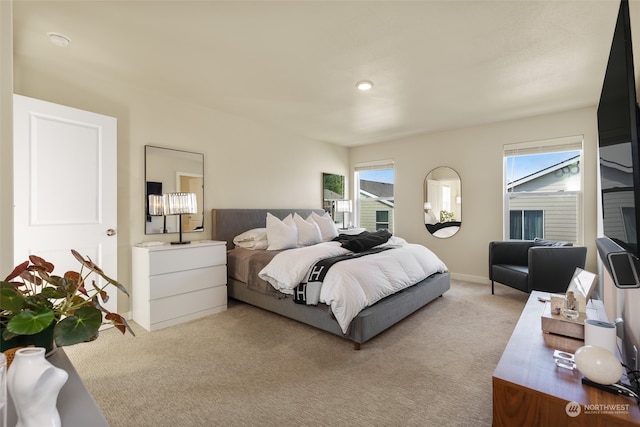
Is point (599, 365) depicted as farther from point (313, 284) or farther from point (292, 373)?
point (313, 284)

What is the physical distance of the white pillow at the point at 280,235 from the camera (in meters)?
3.71

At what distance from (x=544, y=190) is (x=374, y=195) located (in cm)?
274

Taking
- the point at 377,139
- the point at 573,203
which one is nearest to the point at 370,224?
the point at 377,139

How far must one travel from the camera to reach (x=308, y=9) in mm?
2004

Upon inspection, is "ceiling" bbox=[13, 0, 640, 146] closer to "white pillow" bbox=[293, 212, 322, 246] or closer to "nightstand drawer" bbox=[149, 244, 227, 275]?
"white pillow" bbox=[293, 212, 322, 246]

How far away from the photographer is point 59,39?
2.33m

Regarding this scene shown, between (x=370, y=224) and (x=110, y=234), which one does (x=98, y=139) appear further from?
(x=370, y=224)

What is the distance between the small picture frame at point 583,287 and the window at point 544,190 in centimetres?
244

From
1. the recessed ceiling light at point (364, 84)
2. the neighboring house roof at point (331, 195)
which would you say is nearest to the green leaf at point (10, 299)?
the recessed ceiling light at point (364, 84)

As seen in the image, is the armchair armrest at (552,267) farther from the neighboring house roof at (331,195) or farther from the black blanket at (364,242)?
the neighboring house roof at (331,195)

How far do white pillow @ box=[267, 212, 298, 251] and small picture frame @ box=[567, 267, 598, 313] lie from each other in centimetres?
270

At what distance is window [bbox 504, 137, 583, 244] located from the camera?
158 inches

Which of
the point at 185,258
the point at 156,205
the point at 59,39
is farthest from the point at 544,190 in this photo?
the point at 59,39

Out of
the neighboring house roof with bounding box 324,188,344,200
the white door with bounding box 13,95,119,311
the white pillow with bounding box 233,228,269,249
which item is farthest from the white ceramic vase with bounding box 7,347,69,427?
the neighboring house roof with bounding box 324,188,344,200
